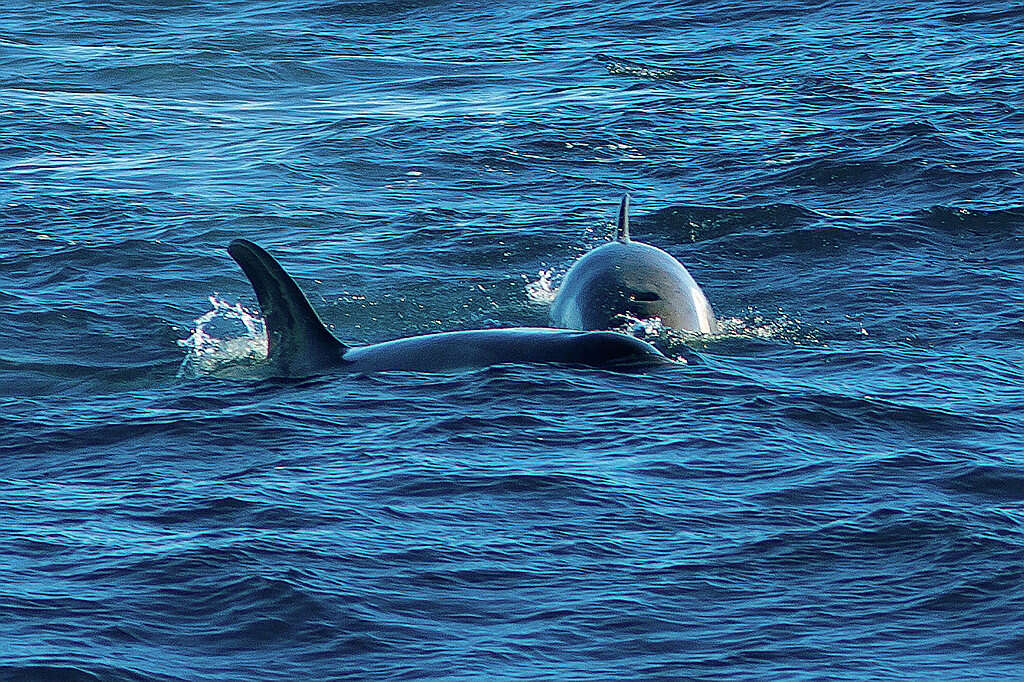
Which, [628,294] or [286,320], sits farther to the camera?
[628,294]

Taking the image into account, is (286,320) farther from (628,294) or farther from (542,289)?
(542,289)

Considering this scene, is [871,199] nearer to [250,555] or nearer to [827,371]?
[827,371]

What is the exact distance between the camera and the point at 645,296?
13.9 m

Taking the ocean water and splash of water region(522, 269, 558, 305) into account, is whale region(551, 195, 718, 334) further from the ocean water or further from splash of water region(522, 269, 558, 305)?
splash of water region(522, 269, 558, 305)

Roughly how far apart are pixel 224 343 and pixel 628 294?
3.23 m

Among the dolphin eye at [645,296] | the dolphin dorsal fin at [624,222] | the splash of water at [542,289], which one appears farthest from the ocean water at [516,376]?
the dolphin dorsal fin at [624,222]

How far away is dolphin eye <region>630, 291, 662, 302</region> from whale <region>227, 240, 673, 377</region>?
51.7 inches

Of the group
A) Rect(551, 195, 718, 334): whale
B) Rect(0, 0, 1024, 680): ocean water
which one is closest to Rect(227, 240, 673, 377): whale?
Rect(0, 0, 1024, 680): ocean water

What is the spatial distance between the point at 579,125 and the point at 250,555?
14268 mm

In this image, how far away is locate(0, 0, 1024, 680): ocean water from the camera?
8.36m

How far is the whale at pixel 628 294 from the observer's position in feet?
45.3

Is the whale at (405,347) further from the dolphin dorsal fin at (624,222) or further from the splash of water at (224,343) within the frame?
the dolphin dorsal fin at (624,222)

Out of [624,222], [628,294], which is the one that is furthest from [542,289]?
[628,294]

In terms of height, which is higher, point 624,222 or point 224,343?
point 624,222
